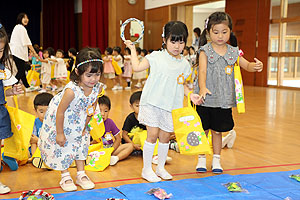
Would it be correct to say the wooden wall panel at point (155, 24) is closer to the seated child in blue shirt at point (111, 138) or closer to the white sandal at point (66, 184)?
the seated child in blue shirt at point (111, 138)

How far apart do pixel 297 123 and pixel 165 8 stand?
826 cm

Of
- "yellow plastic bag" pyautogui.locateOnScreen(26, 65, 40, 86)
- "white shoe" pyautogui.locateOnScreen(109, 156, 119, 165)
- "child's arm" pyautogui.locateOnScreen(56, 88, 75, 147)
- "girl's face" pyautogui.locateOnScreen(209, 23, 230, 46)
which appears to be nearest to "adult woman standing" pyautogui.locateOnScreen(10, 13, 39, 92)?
"yellow plastic bag" pyautogui.locateOnScreen(26, 65, 40, 86)

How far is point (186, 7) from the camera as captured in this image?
1186 centimetres

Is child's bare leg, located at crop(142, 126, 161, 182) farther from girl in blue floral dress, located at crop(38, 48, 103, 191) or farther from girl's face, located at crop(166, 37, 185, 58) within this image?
girl's face, located at crop(166, 37, 185, 58)

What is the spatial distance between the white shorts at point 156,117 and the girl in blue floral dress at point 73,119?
0.34 meters

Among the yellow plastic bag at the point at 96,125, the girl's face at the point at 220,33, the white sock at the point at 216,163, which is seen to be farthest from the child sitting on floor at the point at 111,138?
the girl's face at the point at 220,33

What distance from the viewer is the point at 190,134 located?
8.07 feet

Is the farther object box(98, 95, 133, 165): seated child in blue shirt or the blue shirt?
box(98, 95, 133, 165): seated child in blue shirt

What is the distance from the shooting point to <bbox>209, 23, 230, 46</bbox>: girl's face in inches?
102

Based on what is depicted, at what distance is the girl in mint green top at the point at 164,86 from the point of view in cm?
240

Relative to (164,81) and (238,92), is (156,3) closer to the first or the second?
(238,92)

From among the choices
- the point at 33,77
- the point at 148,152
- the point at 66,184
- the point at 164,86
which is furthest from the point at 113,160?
the point at 33,77

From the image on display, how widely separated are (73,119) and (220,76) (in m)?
1.08

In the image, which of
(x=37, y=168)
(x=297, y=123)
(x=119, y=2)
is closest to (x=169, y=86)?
(x=37, y=168)
